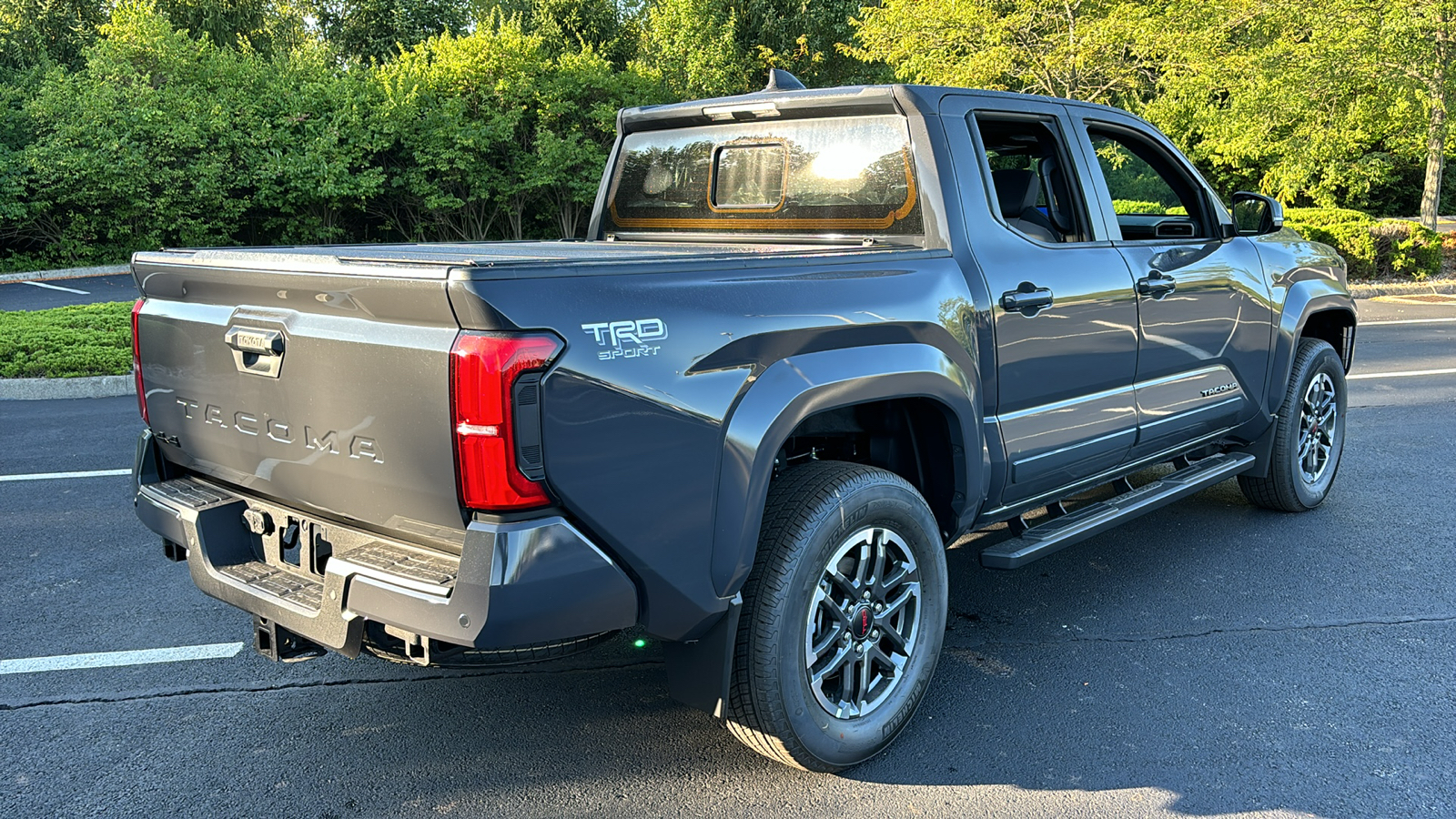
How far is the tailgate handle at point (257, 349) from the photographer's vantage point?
9.00ft

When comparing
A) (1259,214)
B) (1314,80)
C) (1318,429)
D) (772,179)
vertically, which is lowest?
(1318,429)

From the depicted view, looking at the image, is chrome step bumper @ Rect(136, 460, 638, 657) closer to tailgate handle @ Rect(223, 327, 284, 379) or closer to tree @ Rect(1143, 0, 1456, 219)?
tailgate handle @ Rect(223, 327, 284, 379)

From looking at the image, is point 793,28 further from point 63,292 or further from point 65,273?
point 63,292

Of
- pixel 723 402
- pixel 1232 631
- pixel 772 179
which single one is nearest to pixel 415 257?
pixel 723 402

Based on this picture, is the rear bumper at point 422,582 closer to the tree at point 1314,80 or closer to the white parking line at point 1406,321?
the white parking line at point 1406,321

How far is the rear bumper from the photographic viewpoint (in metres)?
2.36

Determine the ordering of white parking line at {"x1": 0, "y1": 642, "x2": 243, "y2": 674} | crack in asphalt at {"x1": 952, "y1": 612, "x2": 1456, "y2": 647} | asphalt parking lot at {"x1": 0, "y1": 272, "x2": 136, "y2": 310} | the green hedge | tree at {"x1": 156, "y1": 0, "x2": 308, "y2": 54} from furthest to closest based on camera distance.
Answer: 1. tree at {"x1": 156, "y1": 0, "x2": 308, "y2": 54}
2. the green hedge
3. asphalt parking lot at {"x1": 0, "y1": 272, "x2": 136, "y2": 310}
4. crack in asphalt at {"x1": 952, "y1": 612, "x2": 1456, "y2": 647}
5. white parking line at {"x1": 0, "y1": 642, "x2": 243, "y2": 674}

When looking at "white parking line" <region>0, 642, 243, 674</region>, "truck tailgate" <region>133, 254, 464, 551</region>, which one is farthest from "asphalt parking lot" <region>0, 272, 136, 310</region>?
"truck tailgate" <region>133, 254, 464, 551</region>

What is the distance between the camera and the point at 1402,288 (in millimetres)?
16828

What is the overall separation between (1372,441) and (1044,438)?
177 inches

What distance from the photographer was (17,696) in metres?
3.60

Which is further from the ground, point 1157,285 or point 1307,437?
point 1157,285

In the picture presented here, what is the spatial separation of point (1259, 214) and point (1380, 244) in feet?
49.4

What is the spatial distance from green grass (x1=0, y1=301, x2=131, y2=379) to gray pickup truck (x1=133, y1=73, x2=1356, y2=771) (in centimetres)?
727
